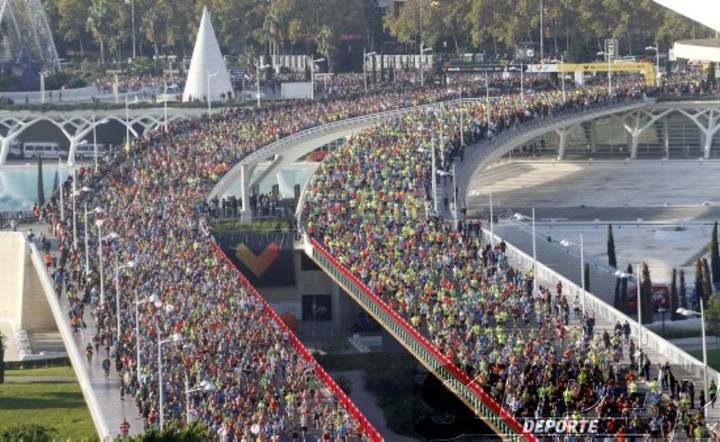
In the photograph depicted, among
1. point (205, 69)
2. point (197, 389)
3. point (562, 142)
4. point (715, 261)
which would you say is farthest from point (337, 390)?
point (205, 69)

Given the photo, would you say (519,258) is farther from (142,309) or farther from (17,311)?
(17,311)

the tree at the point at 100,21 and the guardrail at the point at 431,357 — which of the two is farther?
the tree at the point at 100,21

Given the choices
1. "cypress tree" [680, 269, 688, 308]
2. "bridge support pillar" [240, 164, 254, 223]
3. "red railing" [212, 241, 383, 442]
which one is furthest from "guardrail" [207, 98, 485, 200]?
"red railing" [212, 241, 383, 442]

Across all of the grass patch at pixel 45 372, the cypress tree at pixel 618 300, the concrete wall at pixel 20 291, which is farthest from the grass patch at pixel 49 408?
the cypress tree at pixel 618 300

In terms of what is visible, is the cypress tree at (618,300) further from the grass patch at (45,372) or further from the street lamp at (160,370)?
the street lamp at (160,370)

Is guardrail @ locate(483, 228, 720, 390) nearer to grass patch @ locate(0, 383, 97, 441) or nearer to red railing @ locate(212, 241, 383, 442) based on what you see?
red railing @ locate(212, 241, 383, 442)

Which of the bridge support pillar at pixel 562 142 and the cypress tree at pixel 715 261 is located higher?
the bridge support pillar at pixel 562 142
